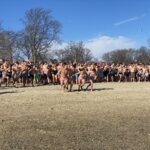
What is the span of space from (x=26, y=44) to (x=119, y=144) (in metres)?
62.4

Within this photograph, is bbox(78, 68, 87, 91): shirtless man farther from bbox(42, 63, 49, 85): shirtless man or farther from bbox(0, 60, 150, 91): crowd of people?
bbox(42, 63, 49, 85): shirtless man

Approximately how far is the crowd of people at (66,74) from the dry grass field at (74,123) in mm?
5495

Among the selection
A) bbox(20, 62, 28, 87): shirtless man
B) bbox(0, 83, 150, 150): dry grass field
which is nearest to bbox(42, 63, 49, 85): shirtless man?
bbox(20, 62, 28, 87): shirtless man

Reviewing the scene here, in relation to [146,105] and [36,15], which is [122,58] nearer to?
[36,15]

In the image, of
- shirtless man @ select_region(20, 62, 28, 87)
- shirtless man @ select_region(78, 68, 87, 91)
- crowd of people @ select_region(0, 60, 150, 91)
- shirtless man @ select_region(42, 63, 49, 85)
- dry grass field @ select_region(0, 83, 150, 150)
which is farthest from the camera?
shirtless man @ select_region(42, 63, 49, 85)

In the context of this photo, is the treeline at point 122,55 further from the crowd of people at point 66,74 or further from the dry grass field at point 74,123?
the dry grass field at point 74,123

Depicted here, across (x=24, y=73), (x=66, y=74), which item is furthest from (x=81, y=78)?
(x=24, y=73)

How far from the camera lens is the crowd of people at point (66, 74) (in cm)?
2680

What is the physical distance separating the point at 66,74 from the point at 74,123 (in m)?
12.1

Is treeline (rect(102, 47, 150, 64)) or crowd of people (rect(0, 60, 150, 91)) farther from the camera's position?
treeline (rect(102, 47, 150, 64))

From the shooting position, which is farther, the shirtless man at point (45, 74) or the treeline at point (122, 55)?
the treeline at point (122, 55)

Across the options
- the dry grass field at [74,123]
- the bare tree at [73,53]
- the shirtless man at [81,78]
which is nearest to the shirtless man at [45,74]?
the shirtless man at [81,78]

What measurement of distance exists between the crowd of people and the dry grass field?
5495 mm

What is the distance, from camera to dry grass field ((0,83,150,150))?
11836 millimetres
